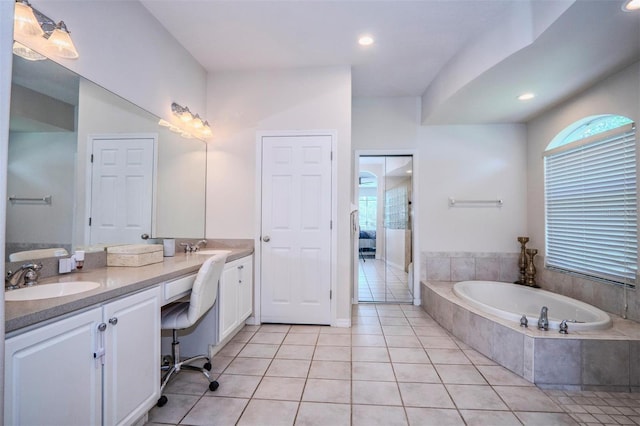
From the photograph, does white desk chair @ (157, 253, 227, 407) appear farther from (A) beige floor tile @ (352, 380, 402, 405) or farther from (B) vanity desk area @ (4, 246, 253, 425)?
(A) beige floor tile @ (352, 380, 402, 405)

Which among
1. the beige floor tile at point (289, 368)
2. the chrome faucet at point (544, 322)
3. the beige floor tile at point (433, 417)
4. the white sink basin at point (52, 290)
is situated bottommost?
the beige floor tile at point (289, 368)

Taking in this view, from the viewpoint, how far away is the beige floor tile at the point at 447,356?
2314 millimetres

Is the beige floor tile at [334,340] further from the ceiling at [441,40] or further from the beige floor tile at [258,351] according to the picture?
the ceiling at [441,40]

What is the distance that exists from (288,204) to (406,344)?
176cm

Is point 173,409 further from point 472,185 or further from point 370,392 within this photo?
point 472,185

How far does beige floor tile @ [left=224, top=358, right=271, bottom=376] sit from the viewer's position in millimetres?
2137

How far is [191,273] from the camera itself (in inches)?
76.2

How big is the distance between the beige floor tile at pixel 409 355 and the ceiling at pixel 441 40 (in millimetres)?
2420

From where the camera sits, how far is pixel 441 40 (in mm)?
2611

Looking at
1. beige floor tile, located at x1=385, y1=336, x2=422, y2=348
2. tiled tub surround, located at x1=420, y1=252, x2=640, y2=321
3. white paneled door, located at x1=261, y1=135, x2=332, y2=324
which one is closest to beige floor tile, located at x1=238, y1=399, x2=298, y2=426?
beige floor tile, located at x1=385, y1=336, x2=422, y2=348

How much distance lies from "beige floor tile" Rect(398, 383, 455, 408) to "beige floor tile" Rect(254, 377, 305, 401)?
67cm

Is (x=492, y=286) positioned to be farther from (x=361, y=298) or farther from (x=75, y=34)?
(x=75, y=34)

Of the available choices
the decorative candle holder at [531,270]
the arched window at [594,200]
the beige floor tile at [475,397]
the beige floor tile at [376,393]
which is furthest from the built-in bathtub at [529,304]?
the beige floor tile at [376,393]

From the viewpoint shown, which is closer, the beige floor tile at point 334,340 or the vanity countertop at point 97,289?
the vanity countertop at point 97,289
